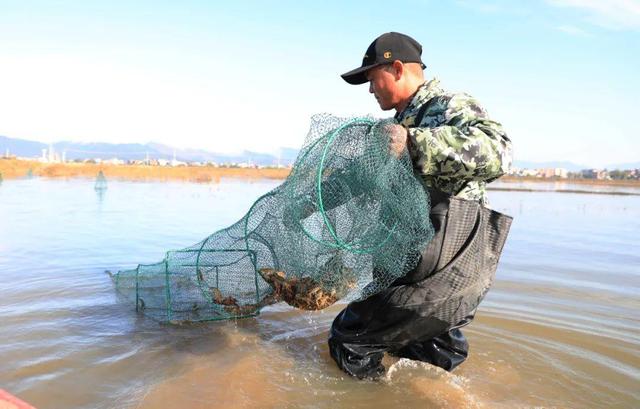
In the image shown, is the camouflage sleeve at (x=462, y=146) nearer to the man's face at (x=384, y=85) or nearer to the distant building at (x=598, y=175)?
the man's face at (x=384, y=85)

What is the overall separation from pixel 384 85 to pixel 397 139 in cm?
60

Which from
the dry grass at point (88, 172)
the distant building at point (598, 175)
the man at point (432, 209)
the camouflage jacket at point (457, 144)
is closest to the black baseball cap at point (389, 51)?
the man at point (432, 209)

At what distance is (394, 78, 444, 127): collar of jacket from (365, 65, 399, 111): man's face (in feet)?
0.35

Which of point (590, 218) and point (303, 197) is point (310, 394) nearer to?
point (303, 197)

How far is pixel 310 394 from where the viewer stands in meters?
3.55

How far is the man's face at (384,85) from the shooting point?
3.33m

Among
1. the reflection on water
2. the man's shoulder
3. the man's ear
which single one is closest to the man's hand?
the man's shoulder

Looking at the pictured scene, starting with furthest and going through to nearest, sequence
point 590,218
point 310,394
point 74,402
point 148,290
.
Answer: point 590,218, point 148,290, point 310,394, point 74,402

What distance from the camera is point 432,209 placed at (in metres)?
3.29

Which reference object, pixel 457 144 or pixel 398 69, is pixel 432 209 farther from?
pixel 398 69

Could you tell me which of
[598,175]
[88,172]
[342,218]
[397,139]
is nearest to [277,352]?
[342,218]

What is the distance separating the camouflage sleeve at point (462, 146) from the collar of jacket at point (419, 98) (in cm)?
26

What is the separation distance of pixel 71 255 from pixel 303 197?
19.2 ft

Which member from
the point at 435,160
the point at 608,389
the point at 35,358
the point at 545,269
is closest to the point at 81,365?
the point at 35,358
